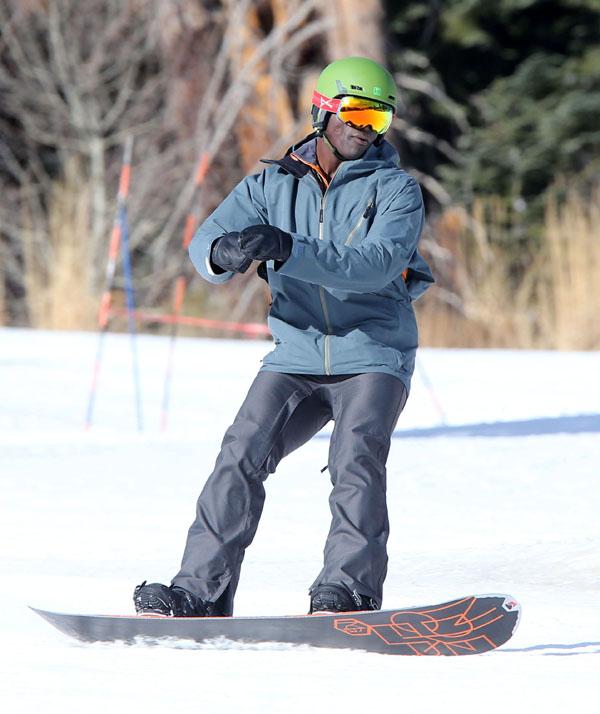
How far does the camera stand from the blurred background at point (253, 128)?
14.5 m

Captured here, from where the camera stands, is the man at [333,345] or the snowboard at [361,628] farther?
the man at [333,345]

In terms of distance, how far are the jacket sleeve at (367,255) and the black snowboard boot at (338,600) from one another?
0.68 metres

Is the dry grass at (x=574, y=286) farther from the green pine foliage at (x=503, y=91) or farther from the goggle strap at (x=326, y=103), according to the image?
the goggle strap at (x=326, y=103)

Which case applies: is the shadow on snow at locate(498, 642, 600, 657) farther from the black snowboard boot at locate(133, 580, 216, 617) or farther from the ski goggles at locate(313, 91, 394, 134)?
the ski goggles at locate(313, 91, 394, 134)

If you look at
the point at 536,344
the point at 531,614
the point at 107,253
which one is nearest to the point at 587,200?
the point at 536,344

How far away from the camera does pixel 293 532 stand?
537cm

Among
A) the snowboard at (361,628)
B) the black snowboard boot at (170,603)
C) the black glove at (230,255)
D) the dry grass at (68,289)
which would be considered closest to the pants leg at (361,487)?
the snowboard at (361,628)

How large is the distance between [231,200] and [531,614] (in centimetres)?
135

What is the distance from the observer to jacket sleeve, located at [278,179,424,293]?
340cm

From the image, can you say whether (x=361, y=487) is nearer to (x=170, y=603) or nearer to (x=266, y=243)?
(x=170, y=603)

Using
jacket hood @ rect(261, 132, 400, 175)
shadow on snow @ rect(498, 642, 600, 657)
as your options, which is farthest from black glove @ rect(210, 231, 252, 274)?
shadow on snow @ rect(498, 642, 600, 657)

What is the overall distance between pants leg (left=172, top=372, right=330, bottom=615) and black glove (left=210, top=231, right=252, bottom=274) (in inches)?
12.7

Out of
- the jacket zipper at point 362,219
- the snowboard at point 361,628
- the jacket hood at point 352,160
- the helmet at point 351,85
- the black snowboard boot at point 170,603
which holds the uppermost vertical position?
→ the helmet at point 351,85

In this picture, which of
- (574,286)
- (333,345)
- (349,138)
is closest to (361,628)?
(333,345)
